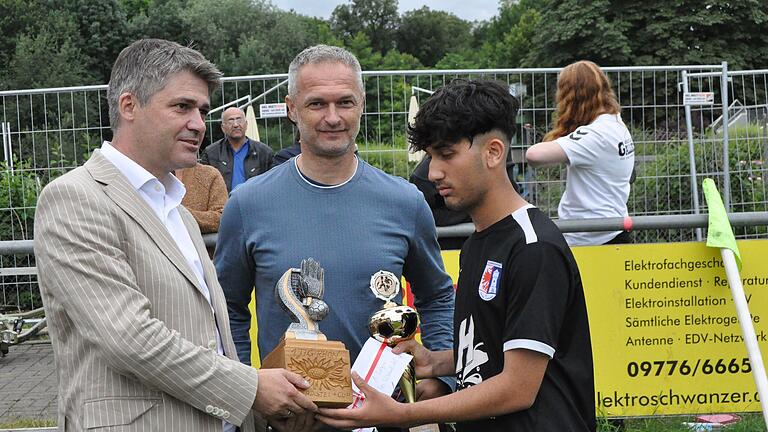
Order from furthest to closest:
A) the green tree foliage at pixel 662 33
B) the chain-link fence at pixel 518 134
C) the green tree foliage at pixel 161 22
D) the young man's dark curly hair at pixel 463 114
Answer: the green tree foliage at pixel 161 22 → the green tree foliage at pixel 662 33 → the chain-link fence at pixel 518 134 → the young man's dark curly hair at pixel 463 114

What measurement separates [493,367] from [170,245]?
3.12ft

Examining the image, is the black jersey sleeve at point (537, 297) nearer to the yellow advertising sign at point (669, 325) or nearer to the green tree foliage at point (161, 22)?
the yellow advertising sign at point (669, 325)

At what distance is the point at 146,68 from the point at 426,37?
297 feet

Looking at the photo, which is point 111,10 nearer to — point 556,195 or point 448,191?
point 556,195

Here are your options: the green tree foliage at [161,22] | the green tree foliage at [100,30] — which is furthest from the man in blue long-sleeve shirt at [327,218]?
the green tree foliage at [161,22]

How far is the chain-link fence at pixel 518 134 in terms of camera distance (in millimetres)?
7988

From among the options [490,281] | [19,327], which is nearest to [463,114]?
[490,281]

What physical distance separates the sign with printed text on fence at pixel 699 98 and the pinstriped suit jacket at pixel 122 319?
22.5 ft

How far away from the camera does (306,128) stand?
307cm

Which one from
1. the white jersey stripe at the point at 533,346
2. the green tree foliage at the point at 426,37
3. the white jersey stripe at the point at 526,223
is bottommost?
the white jersey stripe at the point at 533,346

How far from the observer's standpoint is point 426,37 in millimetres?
91375

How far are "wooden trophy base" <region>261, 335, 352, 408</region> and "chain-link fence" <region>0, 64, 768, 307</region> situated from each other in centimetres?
520

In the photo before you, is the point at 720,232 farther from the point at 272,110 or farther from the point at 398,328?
the point at 272,110

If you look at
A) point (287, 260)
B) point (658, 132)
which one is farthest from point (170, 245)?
point (658, 132)
